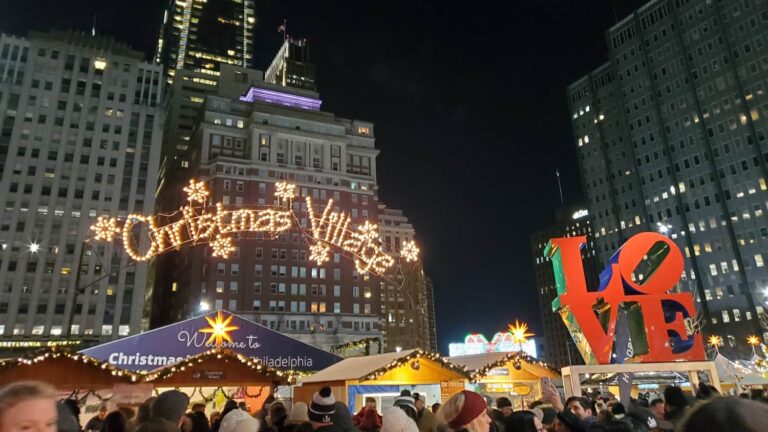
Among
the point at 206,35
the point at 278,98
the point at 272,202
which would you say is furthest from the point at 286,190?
the point at 206,35

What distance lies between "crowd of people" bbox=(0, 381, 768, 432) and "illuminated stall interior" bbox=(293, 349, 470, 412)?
6412 millimetres

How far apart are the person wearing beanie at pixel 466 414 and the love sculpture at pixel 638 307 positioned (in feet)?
40.9

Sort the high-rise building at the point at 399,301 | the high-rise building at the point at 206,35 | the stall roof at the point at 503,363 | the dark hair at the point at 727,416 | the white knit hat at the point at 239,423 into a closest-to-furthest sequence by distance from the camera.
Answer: the dark hair at the point at 727,416 → the white knit hat at the point at 239,423 → the stall roof at the point at 503,363 → the high-rise building at the point at 399,301 → the high-rise building at the point at 206,35

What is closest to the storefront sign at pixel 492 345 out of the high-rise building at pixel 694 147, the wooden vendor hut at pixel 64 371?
the high-rise building at pixel 694 147

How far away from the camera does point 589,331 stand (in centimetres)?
1552

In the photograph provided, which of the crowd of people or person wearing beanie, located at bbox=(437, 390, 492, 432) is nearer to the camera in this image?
the crowd of people

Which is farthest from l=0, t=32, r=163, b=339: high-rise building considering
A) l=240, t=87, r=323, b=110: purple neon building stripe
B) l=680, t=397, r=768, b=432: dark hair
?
l=680, t=397, r=768, b=432: dark hair

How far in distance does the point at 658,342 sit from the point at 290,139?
82757mm

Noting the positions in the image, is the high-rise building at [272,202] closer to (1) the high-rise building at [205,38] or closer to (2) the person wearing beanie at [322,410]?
(1) the high-rise building at [205,38]

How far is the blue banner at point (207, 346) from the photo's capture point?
54.5 feet

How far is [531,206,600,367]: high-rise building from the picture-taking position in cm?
12731

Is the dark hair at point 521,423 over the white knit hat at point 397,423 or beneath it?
beneath

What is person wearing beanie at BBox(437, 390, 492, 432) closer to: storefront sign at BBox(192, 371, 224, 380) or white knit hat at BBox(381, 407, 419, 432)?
white knit hat at BBox(381, 407, 419, 432)

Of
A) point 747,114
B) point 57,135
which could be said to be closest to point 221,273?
point 57,135
